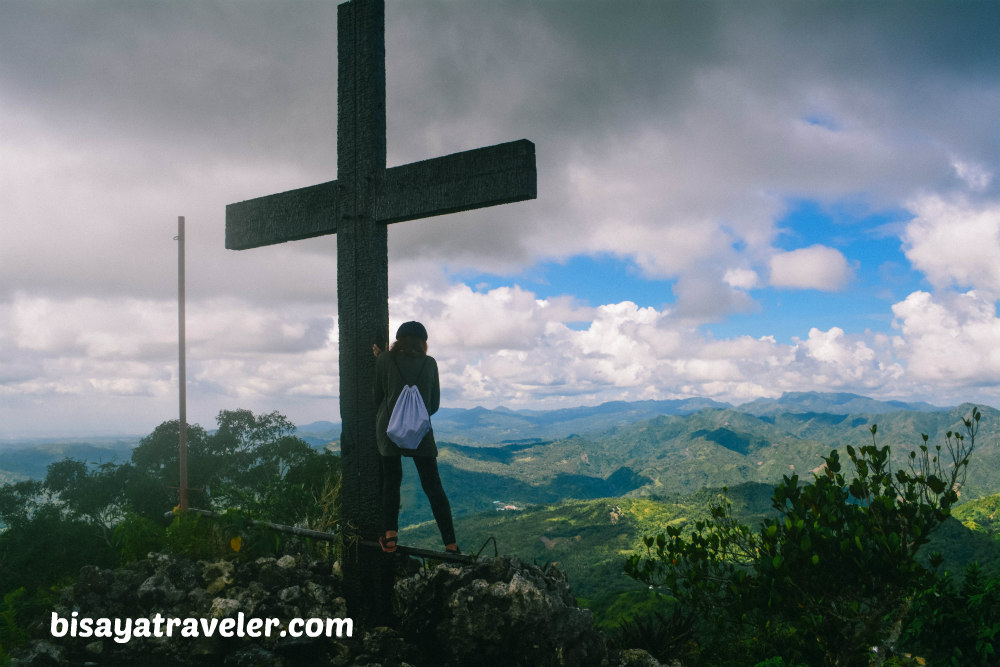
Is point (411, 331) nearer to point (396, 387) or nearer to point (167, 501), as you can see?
point (396, 387)

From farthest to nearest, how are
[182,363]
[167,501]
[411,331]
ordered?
[167,501], [182,363], [411,331]

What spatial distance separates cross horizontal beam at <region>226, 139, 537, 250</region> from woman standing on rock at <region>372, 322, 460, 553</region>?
3.86ft

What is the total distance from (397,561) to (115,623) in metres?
2.16

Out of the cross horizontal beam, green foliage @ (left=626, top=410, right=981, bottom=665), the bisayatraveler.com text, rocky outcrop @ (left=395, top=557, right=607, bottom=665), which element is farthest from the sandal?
the cross horizontal beam

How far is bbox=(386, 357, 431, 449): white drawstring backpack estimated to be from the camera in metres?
5.12

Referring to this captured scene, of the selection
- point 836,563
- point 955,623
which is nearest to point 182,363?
point 836,563

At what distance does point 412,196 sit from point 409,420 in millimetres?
2087

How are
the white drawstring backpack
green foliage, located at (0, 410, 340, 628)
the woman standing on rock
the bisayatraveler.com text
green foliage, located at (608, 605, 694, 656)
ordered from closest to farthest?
the bisayatraveler.com text, green foliage, located at (608, 605, 694, 656), the white drawstring backpack, the woman standing on rock, green foliage, located at (0, 410, 340, 628)

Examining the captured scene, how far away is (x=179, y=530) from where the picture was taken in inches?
217

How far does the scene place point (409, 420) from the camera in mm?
5145

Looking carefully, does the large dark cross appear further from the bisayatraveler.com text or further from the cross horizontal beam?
the bisayatraveler.com text

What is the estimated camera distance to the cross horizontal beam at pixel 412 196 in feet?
16.4

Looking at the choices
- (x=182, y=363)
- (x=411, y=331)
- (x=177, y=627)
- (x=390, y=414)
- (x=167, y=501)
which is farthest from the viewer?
(x=167, y=501)

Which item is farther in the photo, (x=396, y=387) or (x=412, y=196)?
(x=412, y=196)
